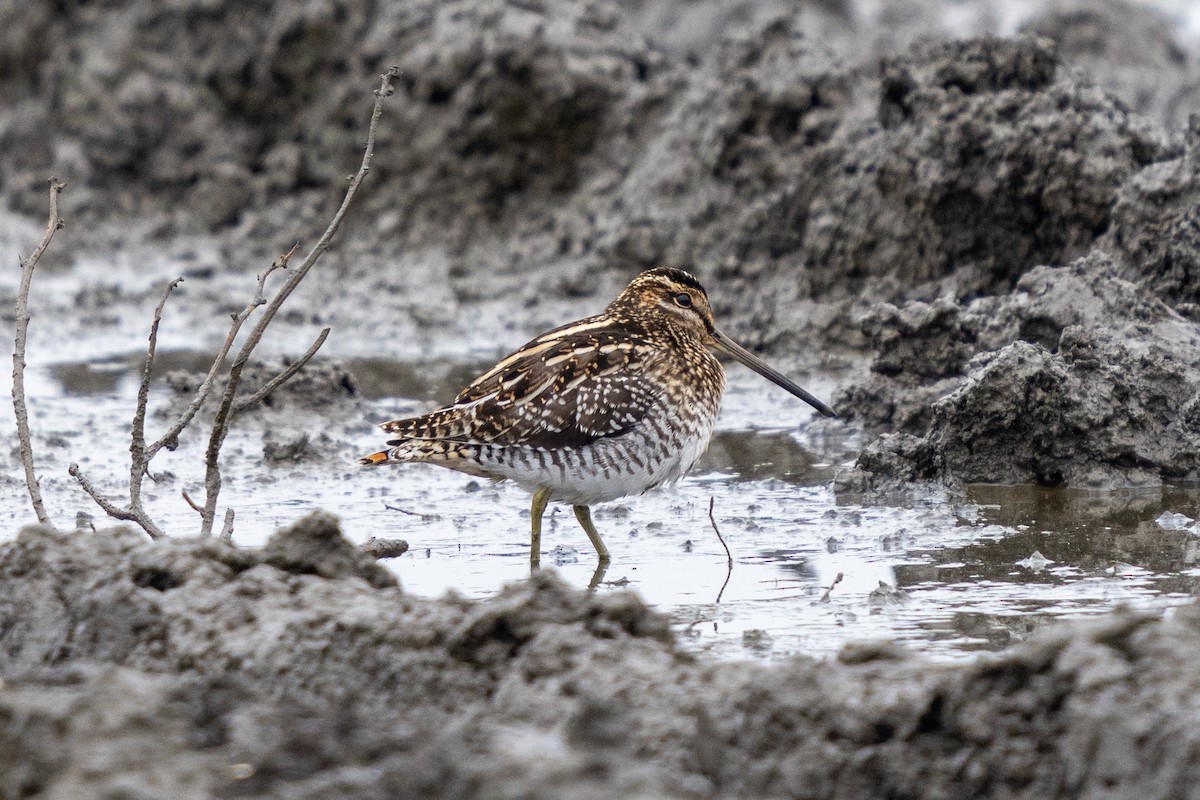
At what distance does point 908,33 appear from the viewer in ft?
43.5

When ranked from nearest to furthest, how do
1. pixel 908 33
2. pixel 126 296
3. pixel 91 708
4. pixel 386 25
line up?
1. pixel 91 708
2. pixel 126 296
3. pixel 386 25
4. pixel 908 33

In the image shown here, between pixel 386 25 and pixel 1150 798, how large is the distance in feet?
34.2

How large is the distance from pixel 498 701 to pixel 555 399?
2.33 metres

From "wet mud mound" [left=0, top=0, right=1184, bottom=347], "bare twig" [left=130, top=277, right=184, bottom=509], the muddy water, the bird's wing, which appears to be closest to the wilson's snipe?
the bird's wing

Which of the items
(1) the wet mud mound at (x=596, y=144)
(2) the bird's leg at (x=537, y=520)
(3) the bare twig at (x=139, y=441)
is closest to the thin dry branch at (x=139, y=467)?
(3) the bare twig at (x=139, y=441)

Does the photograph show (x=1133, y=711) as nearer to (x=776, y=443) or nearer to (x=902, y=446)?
(x=902, y=446)

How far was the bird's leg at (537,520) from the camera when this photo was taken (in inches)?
213

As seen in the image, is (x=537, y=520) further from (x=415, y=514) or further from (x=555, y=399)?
(x=415, y=514)

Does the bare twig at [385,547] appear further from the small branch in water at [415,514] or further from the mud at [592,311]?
the mud at [592,311]

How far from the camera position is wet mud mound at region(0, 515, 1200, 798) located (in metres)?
2.77

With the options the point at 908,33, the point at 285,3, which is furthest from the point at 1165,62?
the point at 285,3

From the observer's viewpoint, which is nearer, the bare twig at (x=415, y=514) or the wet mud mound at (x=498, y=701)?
the wet mud mound at (x=498, y=701)

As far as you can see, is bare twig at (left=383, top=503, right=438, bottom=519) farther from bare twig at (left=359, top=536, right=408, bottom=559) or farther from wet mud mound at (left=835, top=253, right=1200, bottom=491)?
wet mud mound at (left=835, top=253, right=1200, bottom=491)

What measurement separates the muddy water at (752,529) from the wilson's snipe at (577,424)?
0.85ft
